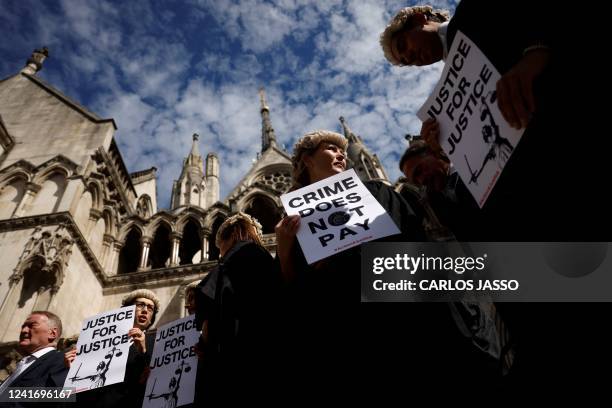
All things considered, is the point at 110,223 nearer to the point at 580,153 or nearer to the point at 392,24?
the point at 392,24

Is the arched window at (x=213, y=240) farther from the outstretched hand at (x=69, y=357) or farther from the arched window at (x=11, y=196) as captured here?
the outstretched hand at (x=69, y=357)

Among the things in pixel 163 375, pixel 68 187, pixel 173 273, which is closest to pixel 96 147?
pixel 68 187

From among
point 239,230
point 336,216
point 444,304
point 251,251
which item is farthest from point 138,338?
point 444,304

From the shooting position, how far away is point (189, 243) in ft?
55.6

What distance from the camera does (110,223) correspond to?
49.3 ft

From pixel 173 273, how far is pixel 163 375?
9.87 metres

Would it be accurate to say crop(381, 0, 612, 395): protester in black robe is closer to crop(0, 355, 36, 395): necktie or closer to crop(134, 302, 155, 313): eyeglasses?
crop(134, 302, 155, 313): eyeglasses

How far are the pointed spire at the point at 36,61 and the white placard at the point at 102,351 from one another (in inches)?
775

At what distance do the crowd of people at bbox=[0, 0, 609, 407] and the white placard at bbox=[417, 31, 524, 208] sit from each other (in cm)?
10

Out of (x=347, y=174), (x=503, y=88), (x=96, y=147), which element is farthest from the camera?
(x=96, y=147)

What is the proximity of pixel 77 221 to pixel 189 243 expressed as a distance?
474cm

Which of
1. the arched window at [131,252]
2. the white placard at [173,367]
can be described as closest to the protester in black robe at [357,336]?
the white placard at [173,367]

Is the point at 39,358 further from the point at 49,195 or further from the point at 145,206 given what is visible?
the point at 145,206

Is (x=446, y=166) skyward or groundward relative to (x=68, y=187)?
groundward
